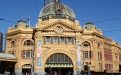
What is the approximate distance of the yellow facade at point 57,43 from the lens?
204 feet

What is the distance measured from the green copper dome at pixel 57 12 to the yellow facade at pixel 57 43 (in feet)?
8.99

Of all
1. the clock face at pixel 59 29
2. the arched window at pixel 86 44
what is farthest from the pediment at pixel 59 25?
the arched window at pixel 86 44

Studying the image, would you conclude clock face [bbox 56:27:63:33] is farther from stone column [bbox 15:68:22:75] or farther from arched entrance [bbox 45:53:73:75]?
stone column [bbox 15:68:22:75]

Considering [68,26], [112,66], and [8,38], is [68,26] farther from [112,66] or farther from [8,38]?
[112,66]

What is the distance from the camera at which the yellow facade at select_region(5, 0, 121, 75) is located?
62188 millimetres

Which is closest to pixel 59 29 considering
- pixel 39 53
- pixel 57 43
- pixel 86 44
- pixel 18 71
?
pixel 57 43

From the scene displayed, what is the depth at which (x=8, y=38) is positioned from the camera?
70125mm

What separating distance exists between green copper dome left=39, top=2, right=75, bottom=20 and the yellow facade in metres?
2.74

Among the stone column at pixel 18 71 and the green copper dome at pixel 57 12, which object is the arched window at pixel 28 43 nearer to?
the stone column at pixel 18 71

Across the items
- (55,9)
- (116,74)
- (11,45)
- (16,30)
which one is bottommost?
(116,74)

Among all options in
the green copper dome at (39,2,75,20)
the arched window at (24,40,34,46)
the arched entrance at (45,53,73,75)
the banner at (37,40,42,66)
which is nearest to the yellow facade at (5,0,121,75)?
the arched window at (24,40,34,46)

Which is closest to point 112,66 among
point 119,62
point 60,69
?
point 119,62

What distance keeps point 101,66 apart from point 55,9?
887 inches

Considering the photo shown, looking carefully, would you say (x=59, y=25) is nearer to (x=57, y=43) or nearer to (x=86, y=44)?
(x=57, y=43)
